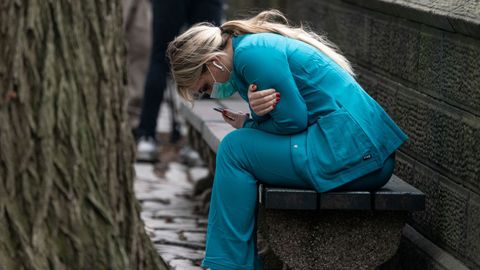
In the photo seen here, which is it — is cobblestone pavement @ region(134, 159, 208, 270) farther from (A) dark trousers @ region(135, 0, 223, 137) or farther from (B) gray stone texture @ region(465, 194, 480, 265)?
(B) gray stone texture @ region(465, 194, 480, 265)

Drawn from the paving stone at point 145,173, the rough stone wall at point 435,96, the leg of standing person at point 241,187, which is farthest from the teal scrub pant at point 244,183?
the paving stone at point 145,173

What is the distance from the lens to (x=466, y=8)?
4453 mm

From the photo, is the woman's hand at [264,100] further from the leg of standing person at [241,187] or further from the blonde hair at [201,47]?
the blonde hair at [201,47]

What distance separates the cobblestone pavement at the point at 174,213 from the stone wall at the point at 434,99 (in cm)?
117

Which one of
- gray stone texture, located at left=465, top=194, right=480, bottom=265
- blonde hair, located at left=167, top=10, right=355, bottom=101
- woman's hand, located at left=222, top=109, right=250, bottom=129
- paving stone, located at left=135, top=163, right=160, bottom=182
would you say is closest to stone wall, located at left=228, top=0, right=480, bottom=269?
gray stone texture, located at left=465, top=194, right=480, bottom=265

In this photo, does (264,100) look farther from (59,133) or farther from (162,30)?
(162,30)

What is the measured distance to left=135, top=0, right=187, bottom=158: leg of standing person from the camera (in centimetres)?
838

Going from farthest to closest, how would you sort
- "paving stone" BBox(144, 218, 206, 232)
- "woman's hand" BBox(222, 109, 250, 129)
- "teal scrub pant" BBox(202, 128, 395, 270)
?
"paving stone" BBox(144, 218, 206, 232) → "woman's hand" BBox(222, 109, 250, 129) → "teal scrub pant" BBox(202, 128, 395, 270)

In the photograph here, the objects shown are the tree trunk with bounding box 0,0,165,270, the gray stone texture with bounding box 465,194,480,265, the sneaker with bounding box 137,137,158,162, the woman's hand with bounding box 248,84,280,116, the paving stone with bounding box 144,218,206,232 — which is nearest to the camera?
the tree trunk with bounding box 0,0,165,270

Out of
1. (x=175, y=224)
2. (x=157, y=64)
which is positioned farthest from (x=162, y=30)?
(x=175, y=224)

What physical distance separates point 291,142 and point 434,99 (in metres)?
0.65

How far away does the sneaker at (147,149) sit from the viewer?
29.6ft

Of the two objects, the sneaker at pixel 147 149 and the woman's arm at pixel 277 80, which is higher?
the woman's arm at pixel 277 80

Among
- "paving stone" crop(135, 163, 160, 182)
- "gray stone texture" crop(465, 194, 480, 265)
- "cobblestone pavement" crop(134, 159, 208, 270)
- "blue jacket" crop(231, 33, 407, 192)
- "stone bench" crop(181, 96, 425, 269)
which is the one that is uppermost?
"blue jacket" crop(231, 33, 407, 192)
